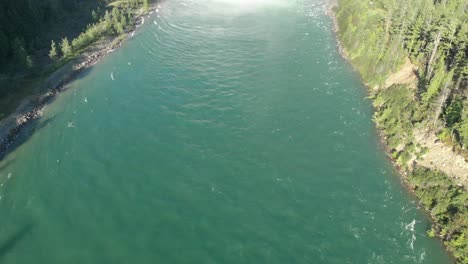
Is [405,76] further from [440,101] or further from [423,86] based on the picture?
[440,101]

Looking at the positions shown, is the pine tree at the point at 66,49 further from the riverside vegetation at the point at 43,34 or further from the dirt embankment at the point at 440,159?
the dirt embankment at the point at 440,159

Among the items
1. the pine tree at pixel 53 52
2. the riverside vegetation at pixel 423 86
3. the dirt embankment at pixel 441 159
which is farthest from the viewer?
the pine tree at pixel 53 52

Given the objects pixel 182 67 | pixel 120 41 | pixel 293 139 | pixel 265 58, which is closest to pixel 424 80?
pixel 293 139

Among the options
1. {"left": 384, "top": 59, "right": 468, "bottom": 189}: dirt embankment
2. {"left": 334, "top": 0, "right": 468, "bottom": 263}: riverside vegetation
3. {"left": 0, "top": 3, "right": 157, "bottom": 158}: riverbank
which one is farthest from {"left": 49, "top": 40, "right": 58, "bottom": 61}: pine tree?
{"left": 384, "top": 59, "right": 468, "bottom": 189}: dirt embankment

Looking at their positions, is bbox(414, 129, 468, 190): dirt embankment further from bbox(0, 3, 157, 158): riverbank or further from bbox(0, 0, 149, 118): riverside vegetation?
bbox(0, 0, 149, 118): riverside vegetation

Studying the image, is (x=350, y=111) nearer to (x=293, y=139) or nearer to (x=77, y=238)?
(x=293, y=139)

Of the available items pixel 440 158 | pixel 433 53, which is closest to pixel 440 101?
pixel 440 158

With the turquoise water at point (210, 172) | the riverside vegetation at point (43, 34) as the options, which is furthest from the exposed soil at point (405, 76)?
the riverside vegetation at point (43, 34)
